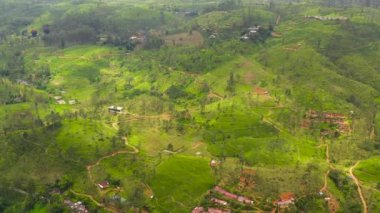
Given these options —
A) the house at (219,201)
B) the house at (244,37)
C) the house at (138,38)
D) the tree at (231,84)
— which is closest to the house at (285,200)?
the house at (219,201)

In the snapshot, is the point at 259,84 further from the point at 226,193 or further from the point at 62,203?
the point at 62,203

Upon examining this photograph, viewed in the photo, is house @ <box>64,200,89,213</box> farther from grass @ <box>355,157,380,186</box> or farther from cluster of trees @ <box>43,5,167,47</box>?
cluster of trees @ <box>43,5,167,47</box>

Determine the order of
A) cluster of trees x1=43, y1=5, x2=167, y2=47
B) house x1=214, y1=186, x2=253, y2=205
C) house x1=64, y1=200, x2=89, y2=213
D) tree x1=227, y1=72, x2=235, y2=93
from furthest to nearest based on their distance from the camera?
1. cluster of trees x1=43, y1=5, x2=167, y2=47
2. tree x1=227, y1=72, x2=235, y2=93
3. house x1=64, y1=200, x2=89, y2=213
4. house x1=214, y1=186, x2=253, y2=205

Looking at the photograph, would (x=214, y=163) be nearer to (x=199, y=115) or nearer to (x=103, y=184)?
(x=103, y=184)

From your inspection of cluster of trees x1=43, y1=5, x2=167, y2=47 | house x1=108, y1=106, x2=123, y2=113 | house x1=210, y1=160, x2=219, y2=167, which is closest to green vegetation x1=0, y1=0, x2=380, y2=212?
house x1=210, y1=160, x2=219, y2=167

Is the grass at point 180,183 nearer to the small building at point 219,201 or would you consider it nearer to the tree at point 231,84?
the small building at point 219,201

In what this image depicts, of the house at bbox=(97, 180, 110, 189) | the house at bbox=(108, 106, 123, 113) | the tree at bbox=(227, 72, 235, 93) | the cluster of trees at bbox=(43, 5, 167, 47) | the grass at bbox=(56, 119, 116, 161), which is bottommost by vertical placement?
the house at bbox=(97, 180, 110, 189)

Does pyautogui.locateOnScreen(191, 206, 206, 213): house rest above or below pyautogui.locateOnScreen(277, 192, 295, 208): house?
below

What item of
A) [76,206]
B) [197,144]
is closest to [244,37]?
[197,144]

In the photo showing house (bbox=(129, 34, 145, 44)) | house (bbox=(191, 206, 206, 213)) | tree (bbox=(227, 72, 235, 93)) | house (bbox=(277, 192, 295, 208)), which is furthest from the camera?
house (bbox=(129, 34, 145, 44))
